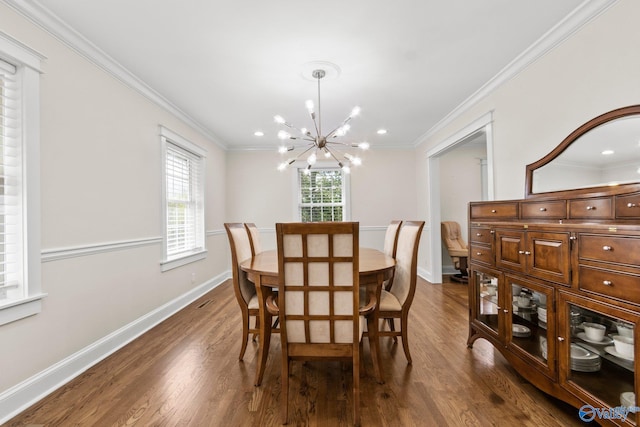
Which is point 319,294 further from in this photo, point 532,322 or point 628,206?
point 628,206

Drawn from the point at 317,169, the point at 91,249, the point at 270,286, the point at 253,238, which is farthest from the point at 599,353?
the point at 317,169

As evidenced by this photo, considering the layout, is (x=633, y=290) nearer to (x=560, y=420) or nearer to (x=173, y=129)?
(x=560, y=420)

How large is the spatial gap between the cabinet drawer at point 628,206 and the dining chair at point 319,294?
1349 mm

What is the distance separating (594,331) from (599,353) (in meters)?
0.11

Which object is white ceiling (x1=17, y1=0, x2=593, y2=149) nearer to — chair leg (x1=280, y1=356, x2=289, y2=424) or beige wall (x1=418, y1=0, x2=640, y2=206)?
beige wall (x1=418, y1=0, x2=640, y2=206)

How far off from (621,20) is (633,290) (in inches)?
67.4

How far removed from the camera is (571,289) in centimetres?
151

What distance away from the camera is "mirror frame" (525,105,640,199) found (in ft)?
4.96

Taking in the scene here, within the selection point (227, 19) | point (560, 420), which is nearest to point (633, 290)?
point (560, 420)

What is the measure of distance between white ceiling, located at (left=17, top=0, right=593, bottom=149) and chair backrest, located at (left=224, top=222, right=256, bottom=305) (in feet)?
4.86

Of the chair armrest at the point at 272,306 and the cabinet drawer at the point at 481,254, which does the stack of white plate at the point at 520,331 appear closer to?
the cabinet drawer at the point at 481,254

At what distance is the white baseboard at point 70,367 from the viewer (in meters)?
1.68

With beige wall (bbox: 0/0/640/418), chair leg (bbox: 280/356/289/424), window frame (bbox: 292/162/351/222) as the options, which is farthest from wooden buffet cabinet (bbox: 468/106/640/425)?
window frame (bbox: 292/162/351/222)

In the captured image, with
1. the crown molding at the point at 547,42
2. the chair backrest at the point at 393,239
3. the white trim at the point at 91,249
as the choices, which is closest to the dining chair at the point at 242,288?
the white trim at the point at 91,249
